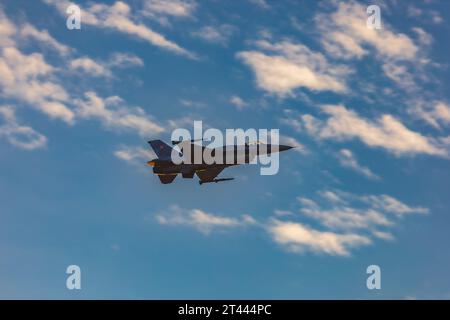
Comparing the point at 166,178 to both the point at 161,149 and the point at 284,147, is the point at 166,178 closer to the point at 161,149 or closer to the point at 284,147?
the point at 161,149

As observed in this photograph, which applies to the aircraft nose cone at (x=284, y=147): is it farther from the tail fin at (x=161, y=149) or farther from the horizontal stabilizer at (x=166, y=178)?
the horizontal stabilizer at (x=166, y=178)

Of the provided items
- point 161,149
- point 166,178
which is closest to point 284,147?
point 161,149

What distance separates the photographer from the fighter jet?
87250 millimetres

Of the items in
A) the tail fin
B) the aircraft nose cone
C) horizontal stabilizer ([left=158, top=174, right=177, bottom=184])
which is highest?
the tail fin

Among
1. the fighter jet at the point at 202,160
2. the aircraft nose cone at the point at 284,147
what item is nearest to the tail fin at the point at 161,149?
the fighter jet at the point at 202,160

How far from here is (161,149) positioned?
311 ft

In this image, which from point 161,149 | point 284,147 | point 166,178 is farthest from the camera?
point 166,178

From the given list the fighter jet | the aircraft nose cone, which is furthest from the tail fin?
the aircraft nose cone

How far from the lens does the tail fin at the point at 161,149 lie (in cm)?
9342

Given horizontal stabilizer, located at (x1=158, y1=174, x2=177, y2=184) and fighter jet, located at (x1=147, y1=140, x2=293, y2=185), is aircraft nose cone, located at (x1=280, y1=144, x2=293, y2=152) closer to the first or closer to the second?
fighter jet, located at (x1=147, y1=140, x2=293, y2=185)

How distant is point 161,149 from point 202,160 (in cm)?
905
